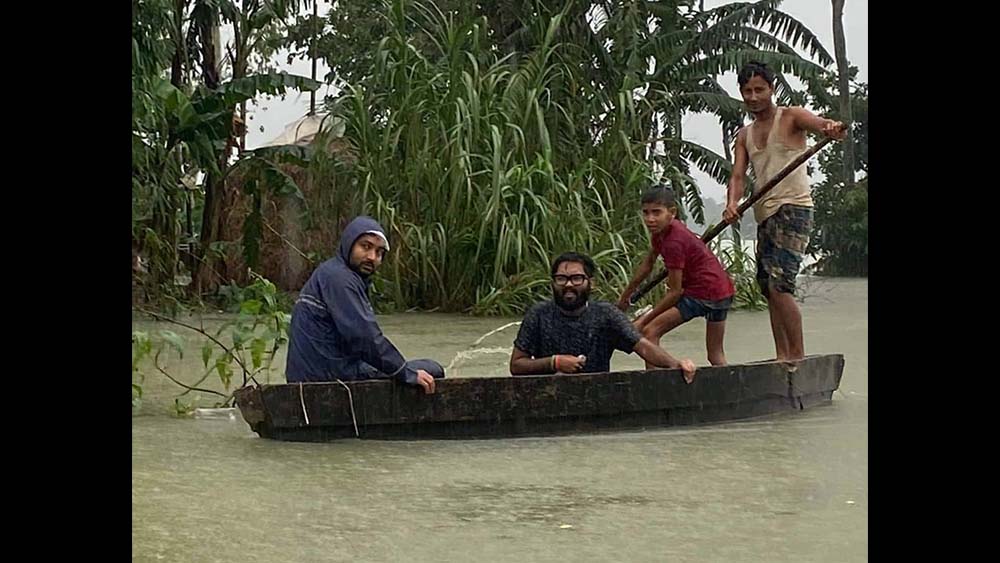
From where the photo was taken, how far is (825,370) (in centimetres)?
577

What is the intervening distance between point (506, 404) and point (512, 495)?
0.91 meters

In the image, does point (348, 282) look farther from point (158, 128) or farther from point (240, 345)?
point (158, 128)

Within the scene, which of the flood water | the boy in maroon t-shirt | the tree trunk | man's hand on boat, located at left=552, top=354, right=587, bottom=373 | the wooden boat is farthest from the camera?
the tree trunk

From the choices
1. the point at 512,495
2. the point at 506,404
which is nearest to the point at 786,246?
the point at 506,404

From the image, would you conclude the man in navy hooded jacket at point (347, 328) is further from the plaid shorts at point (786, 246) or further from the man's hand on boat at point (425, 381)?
the plaid shorts at point (786, 246)

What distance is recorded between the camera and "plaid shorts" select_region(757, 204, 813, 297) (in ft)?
18.9

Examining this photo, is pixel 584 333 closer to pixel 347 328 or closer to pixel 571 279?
pixel 571 279

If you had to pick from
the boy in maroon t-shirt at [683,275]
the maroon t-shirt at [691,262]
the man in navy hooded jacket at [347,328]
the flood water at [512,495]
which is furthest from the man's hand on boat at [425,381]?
the maroon t-shirt at [691,262]

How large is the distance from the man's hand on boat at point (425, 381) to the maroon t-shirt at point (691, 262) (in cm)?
128

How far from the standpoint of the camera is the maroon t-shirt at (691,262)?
5684 millimetres

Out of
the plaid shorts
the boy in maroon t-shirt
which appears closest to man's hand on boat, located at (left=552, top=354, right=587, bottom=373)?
the boy in maroon t-shirt

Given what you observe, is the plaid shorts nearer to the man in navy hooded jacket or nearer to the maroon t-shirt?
the maroon t-shirt

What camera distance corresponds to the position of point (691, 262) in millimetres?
5711
